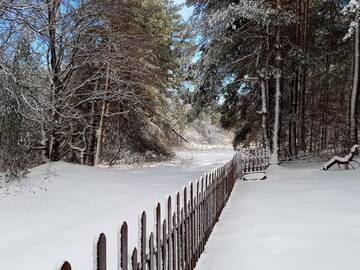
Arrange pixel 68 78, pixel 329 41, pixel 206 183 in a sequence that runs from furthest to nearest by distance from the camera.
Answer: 1. pixel 329 41
2. pixel 68 78
3. pixel 206 183

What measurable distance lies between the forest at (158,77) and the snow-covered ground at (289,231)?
5.11m

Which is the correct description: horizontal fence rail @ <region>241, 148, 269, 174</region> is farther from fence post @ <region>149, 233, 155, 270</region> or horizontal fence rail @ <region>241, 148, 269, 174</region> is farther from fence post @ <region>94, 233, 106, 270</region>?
fence post @ <region>94, 233, 106, 270</region>

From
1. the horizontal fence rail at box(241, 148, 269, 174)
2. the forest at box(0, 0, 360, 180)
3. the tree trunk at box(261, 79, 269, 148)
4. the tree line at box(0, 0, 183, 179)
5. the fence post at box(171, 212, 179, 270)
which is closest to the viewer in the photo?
the fence post at box(171, 212, 179, 270)

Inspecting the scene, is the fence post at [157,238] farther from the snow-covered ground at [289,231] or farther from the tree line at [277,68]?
the tree line at [277,68]

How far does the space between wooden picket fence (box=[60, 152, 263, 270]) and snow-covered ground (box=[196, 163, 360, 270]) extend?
0.30m

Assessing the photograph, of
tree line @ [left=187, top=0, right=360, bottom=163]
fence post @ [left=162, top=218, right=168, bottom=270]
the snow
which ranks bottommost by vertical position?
the snow

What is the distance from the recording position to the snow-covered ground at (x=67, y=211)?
4746 millimetres

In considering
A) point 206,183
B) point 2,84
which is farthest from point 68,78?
point 206,183

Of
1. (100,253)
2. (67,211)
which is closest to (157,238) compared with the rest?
(100,253)

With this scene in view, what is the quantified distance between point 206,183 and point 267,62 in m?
10.8

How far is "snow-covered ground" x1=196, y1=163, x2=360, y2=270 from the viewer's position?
4340 millimetres

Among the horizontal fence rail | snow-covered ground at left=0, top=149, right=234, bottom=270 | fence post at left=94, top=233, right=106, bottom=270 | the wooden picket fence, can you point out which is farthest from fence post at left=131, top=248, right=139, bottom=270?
the horizontal fence rail

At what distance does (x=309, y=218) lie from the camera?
633 centimetres

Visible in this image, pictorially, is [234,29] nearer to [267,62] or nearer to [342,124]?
[267,62]
